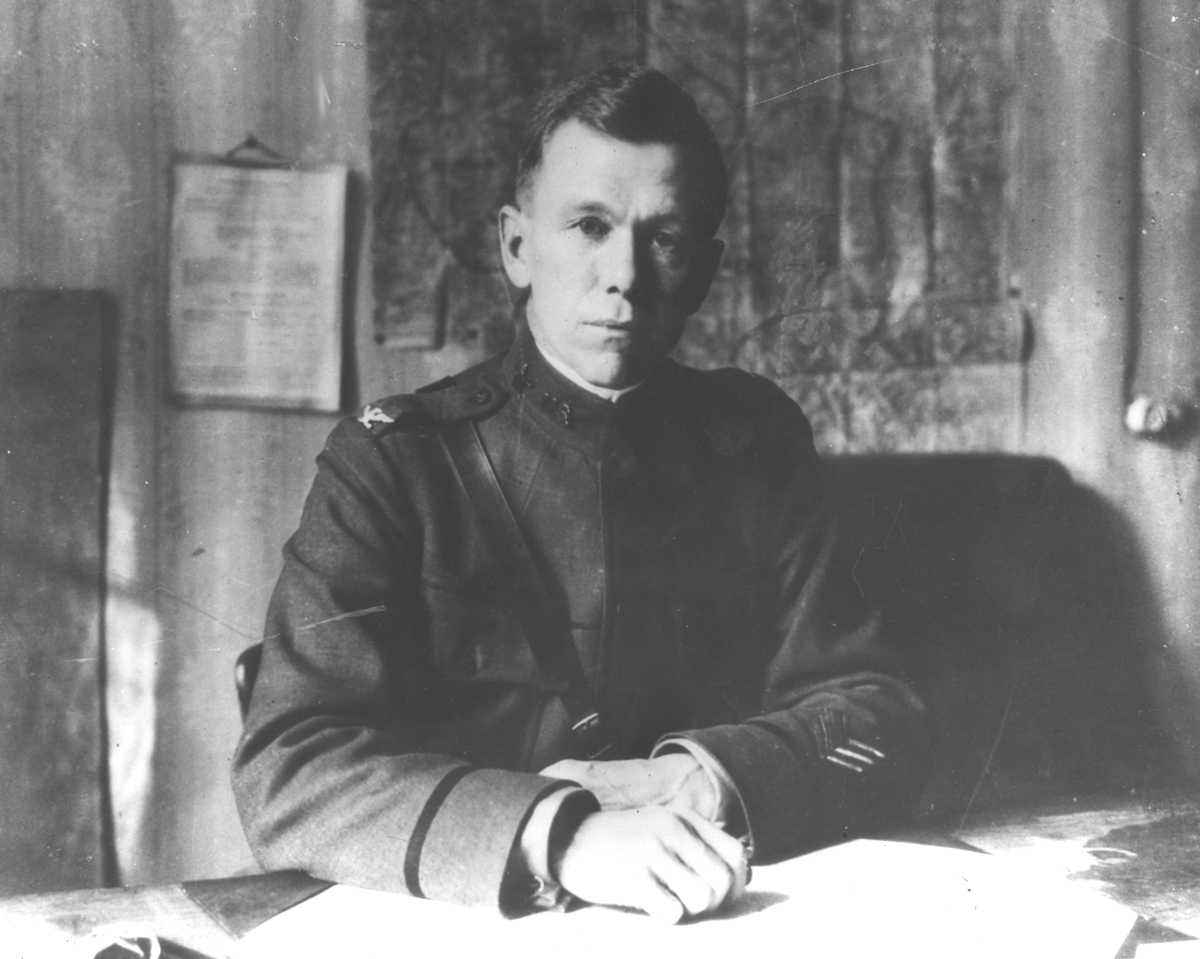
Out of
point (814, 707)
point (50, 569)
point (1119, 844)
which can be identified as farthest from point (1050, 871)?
point (50, 569)

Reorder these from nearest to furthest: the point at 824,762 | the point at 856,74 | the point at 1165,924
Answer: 1. the point at 1165,924
2. the point at 824,762
3. the point at 856,74

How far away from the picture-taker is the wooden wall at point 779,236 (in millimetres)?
1123

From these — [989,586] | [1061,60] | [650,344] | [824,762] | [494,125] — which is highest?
[1061,60]

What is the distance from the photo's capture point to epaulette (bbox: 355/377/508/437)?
1.19m

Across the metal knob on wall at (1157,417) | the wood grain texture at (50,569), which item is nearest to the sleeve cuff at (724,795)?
the wood grain texture at (50,569)

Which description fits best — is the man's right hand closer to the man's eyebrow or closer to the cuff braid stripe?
the cuff braid stripe

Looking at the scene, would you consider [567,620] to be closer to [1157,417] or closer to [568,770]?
[568,770]

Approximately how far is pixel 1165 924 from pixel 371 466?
83 cm

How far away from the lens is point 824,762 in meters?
1.15

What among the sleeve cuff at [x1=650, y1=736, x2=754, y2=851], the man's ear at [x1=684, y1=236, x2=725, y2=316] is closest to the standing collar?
the man's ear at [x1=684, y1=236, x2=725, y2=316]

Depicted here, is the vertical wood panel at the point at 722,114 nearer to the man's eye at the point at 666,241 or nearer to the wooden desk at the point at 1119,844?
the man's eye at the point at 666,241

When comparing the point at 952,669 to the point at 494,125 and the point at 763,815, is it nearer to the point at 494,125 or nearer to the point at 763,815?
the point at 763,815

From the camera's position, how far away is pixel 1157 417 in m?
1.41

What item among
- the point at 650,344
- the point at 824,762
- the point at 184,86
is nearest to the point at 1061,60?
the point at 650,344
